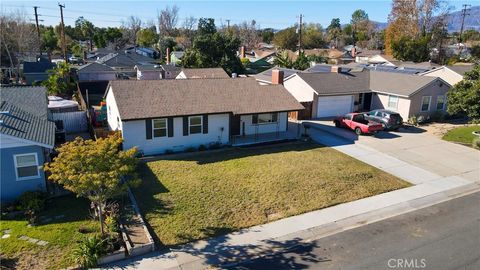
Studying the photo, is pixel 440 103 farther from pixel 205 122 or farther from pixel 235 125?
pixel 205 122

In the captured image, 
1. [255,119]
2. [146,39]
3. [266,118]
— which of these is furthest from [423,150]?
[146,39]

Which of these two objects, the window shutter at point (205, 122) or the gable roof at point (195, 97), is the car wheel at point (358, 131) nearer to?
the gable roof at point (195, 97)

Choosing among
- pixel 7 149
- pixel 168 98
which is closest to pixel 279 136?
pixel 168 98

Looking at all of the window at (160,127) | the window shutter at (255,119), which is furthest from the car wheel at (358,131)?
the window at (160,127)

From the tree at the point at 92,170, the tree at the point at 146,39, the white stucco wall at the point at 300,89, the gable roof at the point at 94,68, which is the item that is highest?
the tree at the point at 146,39

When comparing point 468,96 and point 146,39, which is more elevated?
point 146,39

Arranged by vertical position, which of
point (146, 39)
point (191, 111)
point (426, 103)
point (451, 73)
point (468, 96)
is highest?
point (146, 39)

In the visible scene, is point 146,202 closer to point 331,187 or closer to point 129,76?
point 331,187

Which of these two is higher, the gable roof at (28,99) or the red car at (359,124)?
the gable roof at (28,99)
